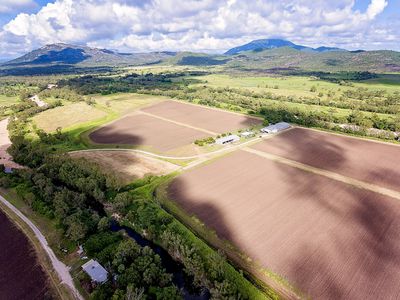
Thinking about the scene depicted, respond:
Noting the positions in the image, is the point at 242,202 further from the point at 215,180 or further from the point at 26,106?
the point at 26,106

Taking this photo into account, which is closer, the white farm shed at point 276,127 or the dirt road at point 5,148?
the dirt road at point 5,148

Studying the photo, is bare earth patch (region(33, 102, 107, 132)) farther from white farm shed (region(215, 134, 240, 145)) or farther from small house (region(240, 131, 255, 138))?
small house (region(240, 131, 255, 138))

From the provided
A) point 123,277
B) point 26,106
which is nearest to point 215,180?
point 123,277

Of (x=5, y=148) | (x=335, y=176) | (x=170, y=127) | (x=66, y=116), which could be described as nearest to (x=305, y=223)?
(x=335, y=176)

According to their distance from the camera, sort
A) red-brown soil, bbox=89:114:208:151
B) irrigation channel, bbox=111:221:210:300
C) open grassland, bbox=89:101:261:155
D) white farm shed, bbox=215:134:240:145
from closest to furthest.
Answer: irrigation channel, bbox=111:221:210:300 < white farm shed, bbox=215:134:240:145 < open grassland, bbox=89:101:261:155 < red-brown soil, bbox=89:114:208:151

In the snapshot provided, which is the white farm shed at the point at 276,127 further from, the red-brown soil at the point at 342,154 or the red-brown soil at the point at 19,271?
the red-brown soil at the point at 19,271

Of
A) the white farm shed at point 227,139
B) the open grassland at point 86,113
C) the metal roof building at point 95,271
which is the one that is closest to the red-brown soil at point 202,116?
the white farm shed at point 227,139

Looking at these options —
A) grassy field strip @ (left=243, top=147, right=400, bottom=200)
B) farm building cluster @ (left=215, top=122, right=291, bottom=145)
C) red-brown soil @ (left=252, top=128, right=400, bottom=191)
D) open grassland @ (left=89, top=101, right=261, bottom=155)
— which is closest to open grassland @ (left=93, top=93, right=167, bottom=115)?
open grassland @ (left=89, top=101, right=261, bottom=155)
